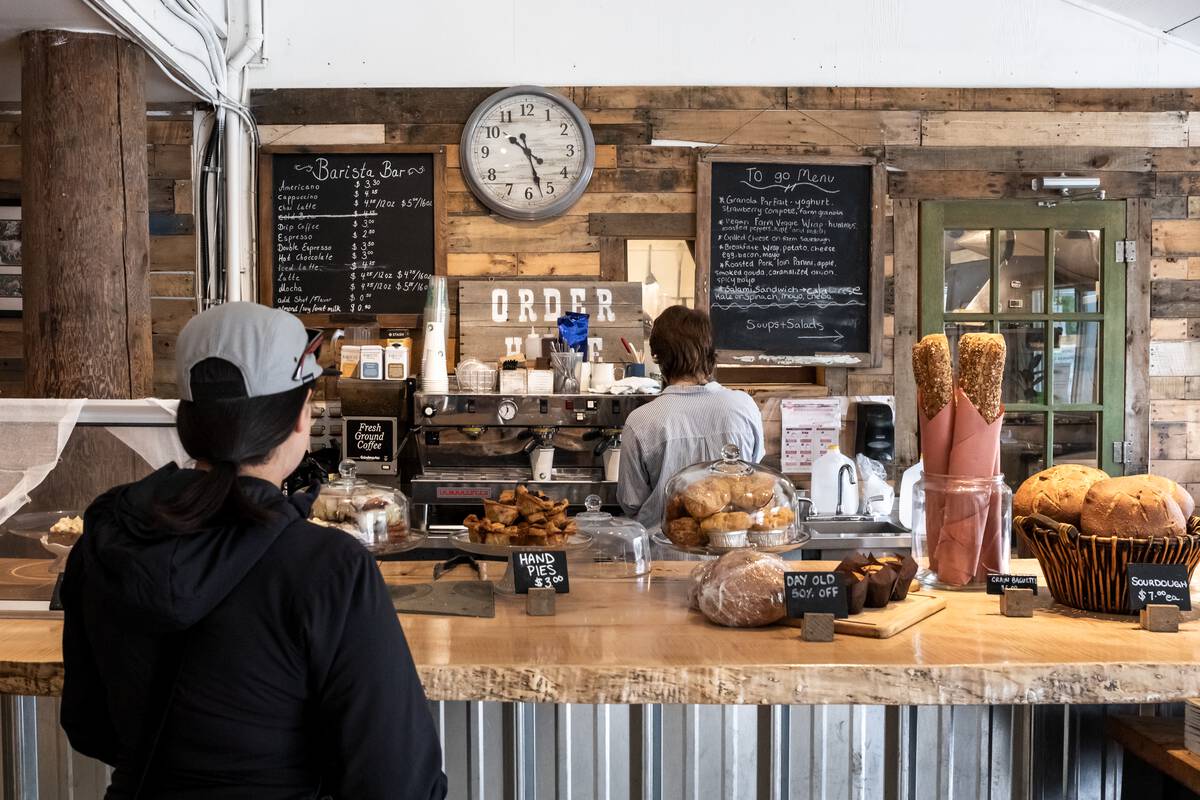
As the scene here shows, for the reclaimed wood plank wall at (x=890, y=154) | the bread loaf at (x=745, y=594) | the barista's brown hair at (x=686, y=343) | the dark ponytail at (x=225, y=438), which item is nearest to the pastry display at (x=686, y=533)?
the bread loaf at (x=745, y=594)

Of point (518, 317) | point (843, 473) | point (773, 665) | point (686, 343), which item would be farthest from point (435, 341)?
point (773, 665)

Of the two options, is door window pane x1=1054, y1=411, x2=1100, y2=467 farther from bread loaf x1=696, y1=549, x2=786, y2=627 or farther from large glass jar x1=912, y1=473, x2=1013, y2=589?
bread loaf x1=696, y1=549, x2=786, y2=627

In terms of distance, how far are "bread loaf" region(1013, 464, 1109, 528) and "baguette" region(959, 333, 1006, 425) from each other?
15 cm

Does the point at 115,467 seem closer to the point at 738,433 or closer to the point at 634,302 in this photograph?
the point at 738,433

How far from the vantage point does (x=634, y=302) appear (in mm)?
4348

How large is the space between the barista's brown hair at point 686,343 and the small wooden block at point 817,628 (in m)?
1.34

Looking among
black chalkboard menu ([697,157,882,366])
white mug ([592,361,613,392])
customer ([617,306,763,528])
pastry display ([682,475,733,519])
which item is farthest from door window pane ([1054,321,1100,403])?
pastry display ([682,475,733,519])

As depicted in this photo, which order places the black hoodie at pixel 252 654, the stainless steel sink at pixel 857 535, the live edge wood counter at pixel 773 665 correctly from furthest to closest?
the stainless steel sink at pixel 857 535 < the live edge wood counter at pixel 773 665 < the black hoodie at pixel 252 654

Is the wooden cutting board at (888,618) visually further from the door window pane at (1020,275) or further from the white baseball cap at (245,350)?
the door window pane at (1020,275)

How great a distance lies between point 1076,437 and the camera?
14.7ft

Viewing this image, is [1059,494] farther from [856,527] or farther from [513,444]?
[513,444]

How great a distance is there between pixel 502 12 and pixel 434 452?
1873mm

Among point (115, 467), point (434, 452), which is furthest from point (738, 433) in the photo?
point (115, 467)

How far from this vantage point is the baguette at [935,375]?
2.03 meters
